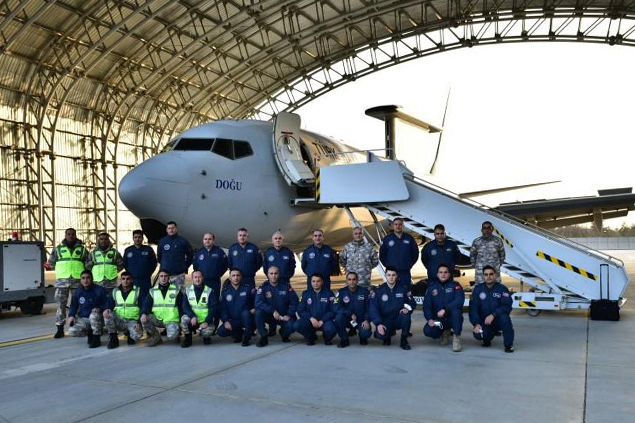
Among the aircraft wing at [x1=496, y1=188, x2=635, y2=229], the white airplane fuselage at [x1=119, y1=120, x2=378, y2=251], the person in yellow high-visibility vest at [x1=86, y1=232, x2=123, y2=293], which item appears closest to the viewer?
the person in yellow high-visibility vest at [x1=86, y1=232, x2=123, y2=293]

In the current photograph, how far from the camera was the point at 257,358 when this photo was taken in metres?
6.94

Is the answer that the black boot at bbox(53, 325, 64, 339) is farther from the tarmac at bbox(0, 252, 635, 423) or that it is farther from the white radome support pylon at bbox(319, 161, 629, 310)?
the white radome support pylon at bbox(319, 161, 629, 310)

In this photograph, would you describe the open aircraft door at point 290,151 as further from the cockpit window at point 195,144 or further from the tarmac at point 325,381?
the tarmac at point 325,381

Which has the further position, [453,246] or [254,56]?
[254,56]

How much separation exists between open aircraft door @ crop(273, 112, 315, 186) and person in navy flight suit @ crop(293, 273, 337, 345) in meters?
4.07

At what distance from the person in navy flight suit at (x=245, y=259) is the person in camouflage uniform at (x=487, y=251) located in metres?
3.65

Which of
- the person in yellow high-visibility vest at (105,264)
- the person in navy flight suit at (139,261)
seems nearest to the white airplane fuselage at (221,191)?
the person in navy flight suit at (139,261)

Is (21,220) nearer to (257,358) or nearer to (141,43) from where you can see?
(141,43)

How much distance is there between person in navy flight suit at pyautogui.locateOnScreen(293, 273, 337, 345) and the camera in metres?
7.79

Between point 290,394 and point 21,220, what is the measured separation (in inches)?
1034

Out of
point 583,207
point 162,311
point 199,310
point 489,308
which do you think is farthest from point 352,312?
point 583,207

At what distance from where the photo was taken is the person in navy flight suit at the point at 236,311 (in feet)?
26.3

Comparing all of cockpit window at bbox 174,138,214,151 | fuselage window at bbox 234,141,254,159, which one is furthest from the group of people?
fuselage window at bbox 234,141,254,159

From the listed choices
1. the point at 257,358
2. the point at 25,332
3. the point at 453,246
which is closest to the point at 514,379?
the point at 257,358
